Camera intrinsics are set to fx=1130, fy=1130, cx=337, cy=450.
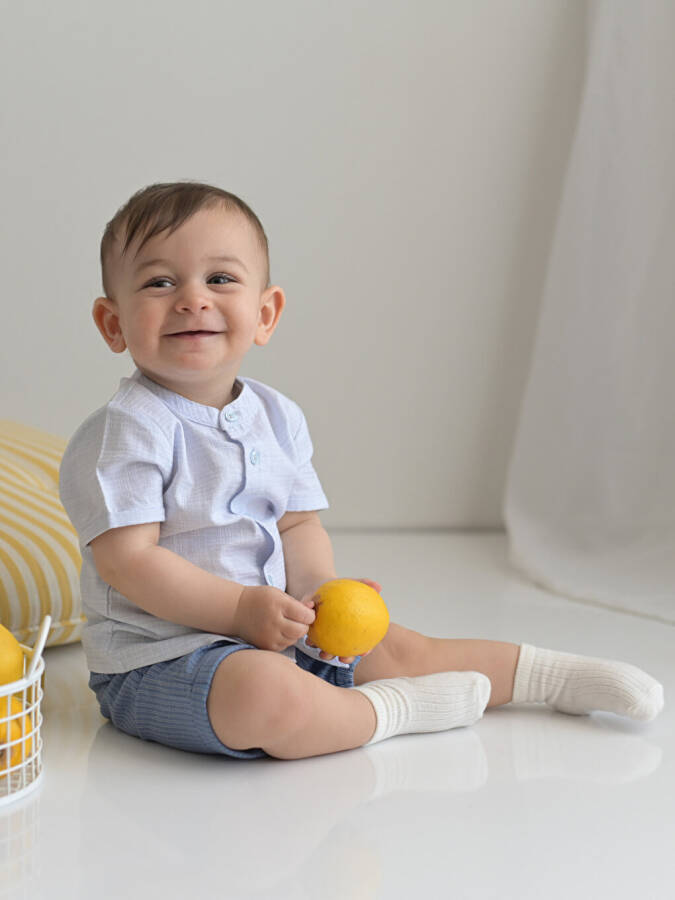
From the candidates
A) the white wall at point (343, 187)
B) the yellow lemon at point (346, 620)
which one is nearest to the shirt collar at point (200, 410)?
the yellow lemon at point (346, 620)

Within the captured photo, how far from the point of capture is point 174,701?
1.18m

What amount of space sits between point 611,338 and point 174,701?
58.9 inches

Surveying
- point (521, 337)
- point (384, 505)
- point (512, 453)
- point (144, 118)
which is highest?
point (144, 118)

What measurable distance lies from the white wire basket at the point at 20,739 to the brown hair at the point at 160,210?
438 millimetres

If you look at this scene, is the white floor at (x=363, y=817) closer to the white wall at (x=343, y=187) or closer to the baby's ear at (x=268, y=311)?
the baby's ear at (x=268, y=311)

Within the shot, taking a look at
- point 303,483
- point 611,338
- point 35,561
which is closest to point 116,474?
point 303,483

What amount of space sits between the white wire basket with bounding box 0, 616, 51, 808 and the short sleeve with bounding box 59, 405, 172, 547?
0.47ft

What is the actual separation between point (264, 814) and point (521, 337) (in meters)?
1.80

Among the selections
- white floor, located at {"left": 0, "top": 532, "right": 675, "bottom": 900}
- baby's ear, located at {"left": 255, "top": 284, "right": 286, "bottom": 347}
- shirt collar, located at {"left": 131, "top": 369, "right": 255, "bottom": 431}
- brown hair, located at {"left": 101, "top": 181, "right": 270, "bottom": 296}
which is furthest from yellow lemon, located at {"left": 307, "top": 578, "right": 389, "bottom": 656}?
brown hair, located at {"left": 101, "top": 181, "right": 270, "bottom": 296}

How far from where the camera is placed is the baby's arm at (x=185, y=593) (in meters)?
1.19

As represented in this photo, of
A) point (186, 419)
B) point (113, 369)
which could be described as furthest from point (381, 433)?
point (186, 419)

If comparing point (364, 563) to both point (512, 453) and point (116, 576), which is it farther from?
point (116, 576)

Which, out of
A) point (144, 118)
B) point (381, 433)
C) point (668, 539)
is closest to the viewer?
point (668, 539)

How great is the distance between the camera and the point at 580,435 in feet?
8.02
